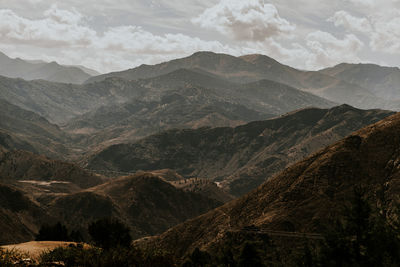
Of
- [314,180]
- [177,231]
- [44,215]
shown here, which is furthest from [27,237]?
[314,180]

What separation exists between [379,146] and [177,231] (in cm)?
7211

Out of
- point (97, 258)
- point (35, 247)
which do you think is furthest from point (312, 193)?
point (97, 258)

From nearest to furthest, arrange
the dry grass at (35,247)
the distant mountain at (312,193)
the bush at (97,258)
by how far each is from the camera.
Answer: the bush at (97,258) → the dry grass at (35,247) → the distant mountain at (312,193)

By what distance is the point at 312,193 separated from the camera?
385 feet

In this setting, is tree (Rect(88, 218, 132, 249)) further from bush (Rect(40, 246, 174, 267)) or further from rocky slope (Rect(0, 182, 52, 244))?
rocky slope (Rect(0, 182, 52, 244))

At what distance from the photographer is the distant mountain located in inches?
4237

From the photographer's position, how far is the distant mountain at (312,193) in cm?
10762

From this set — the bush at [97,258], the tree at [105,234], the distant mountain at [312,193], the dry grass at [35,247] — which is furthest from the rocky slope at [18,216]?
the bush at [97,258]

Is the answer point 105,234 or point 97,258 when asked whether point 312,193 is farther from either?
point 97,258

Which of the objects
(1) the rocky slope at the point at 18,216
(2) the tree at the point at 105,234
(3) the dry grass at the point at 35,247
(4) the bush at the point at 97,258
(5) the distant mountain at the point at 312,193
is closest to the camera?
(4) the bush at the point at 97,258

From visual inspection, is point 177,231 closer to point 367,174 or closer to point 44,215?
point 367,174

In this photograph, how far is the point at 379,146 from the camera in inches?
4801

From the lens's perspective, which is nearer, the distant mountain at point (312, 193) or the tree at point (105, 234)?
the tree at point (105, 234)

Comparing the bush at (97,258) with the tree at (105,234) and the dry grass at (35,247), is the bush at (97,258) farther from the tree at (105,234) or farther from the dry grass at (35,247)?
the tree at (105,234)
